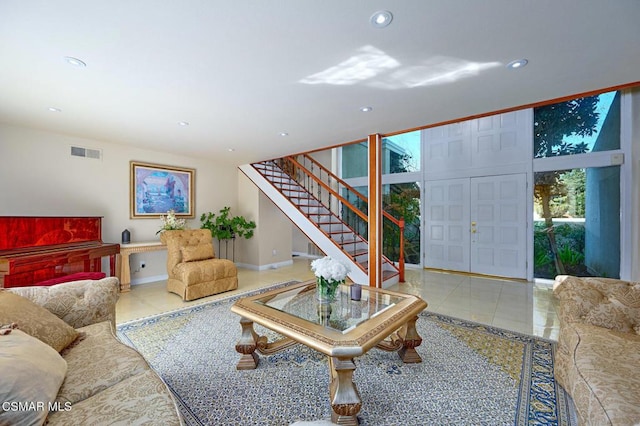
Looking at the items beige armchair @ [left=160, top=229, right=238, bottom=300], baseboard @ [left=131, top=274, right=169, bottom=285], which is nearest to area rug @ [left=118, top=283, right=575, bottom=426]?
beige armchair @ [left=160, top=229, right=238, bottom=300]

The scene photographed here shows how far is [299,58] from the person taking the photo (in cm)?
197

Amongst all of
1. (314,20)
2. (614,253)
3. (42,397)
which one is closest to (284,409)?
(42,397)

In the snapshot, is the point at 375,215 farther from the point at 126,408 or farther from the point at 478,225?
the point at 126,408

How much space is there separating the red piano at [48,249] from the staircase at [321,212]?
276 centimetres

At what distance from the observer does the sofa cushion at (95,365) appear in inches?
44.7

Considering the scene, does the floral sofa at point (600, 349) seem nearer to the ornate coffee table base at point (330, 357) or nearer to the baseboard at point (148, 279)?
the ornate coffee table base at point (330, 357)

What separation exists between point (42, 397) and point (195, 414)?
852 millimetres

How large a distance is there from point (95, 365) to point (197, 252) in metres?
3.02

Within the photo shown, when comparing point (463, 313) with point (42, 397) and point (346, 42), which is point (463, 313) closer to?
point (346, 42)

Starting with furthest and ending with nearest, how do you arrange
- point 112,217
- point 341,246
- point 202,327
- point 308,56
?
point 341,246 < point 112,217 < point 202,327 < point 308,56

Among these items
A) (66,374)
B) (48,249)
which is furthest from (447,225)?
(48,249)

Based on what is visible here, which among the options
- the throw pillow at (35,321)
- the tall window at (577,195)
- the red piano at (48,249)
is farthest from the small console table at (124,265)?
the tall window at (577,195)

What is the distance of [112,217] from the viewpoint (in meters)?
4.27

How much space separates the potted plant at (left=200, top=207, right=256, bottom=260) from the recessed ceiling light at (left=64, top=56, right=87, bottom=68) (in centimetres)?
347
